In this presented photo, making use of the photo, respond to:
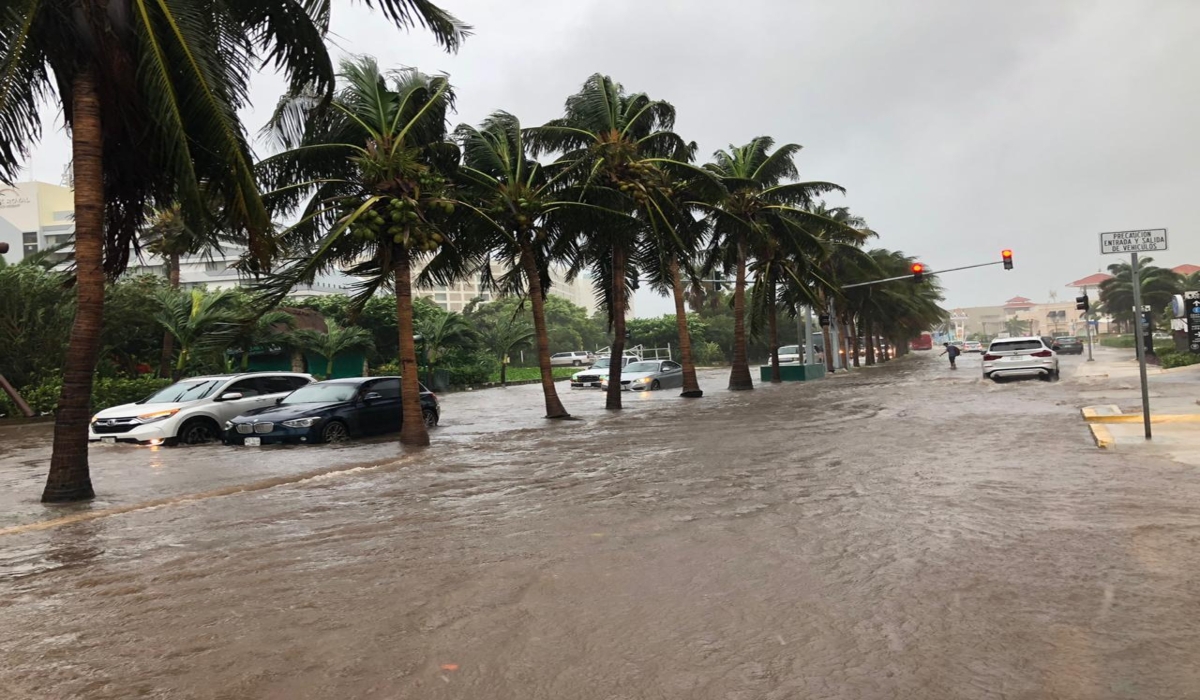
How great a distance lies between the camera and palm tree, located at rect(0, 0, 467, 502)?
922 cm

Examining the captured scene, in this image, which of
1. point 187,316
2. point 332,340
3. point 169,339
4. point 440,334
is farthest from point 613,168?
point 440,334

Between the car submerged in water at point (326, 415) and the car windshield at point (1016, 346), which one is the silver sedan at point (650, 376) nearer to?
the car windshield at point (1016, 346)

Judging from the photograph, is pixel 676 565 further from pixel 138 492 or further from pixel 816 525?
pixel 138 492

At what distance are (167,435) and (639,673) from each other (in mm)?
15012

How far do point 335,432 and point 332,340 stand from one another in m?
23.9

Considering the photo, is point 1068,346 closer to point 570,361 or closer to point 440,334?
point 570,361

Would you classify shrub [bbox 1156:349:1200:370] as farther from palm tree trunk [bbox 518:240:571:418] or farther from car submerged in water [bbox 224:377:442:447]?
car submerged in water [bbox 224:377:442:447]

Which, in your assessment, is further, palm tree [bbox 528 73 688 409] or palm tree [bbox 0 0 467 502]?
palm tree [bbox 528 73 688 409]

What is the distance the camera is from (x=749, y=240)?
2947 cm

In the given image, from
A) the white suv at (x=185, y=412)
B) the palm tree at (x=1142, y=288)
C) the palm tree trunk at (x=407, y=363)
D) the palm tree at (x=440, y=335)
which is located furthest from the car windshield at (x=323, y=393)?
the palm tree at (x=1142, y=288)

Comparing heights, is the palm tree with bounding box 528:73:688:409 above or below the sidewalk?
above

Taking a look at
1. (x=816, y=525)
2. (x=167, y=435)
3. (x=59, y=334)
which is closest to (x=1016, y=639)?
(x=816, y=525)

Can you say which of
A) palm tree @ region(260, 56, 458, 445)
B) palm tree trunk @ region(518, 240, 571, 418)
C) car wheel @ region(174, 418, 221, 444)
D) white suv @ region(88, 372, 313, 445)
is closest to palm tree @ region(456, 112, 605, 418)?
palm tree trunk @ region(518, 240, 571, 418)

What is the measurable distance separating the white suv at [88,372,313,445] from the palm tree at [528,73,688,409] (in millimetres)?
8322
